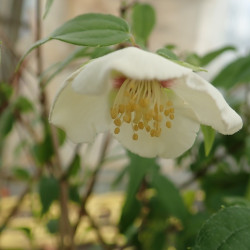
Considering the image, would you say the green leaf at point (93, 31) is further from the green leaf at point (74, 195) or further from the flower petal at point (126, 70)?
the green leaf at point (74, 195)

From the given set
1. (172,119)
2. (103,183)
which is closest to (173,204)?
(172,119)

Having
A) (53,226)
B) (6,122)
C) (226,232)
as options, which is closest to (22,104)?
(6,122)

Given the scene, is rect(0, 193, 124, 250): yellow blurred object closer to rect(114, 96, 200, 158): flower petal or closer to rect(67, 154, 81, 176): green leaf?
rect(67, 154, 81, 176): green leaf

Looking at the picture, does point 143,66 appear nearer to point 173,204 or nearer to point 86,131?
point 86,131

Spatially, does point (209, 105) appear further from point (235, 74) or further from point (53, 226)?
point (53, 226)

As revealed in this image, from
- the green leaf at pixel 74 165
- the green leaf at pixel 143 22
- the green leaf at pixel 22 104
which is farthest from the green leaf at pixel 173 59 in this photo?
the green leaf at pixel 22 104
